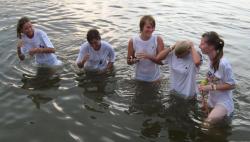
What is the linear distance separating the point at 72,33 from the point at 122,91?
5704 mm

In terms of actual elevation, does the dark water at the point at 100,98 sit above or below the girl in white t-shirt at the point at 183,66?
below

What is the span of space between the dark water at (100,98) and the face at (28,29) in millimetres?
1141

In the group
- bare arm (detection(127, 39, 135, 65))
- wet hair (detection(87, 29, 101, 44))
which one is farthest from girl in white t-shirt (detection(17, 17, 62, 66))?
bare arm (detection(127, 39, 135, 65))

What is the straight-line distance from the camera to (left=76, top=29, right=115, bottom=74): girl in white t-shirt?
33.5ft

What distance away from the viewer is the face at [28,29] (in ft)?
33.7

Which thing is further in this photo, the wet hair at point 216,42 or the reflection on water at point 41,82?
the reflection on water at point 41,82

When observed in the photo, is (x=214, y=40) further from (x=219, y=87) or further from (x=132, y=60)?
(x=132, y=60)

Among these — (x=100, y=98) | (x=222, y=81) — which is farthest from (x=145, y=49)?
(x=222, y=81)

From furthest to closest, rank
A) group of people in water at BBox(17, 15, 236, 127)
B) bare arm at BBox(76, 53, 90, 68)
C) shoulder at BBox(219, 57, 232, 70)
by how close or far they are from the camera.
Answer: bare arm at BBox(76, 53, 90, 68) < group of people in water at BBox(17, 15, 236, 127) < shoulder at BBox(219, 57, 232, 70)

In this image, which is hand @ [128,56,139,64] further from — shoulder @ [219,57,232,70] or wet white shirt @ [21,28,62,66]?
wet white shirt @ [21,28,62,66]

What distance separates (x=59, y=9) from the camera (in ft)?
61.1

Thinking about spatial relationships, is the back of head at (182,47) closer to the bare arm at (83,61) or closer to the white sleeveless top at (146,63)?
the white sleeveless top at (146,63)

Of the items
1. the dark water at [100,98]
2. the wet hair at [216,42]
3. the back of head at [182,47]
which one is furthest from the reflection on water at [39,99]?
the wet hair at [216,42]

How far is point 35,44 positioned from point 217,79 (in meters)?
5.48
